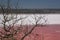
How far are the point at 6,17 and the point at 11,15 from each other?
0.23m

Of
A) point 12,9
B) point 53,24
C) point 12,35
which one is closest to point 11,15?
point 12,9

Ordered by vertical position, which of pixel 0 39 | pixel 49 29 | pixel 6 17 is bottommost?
pixel 49 29

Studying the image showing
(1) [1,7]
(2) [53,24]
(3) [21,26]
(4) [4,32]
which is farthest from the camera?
(2) [53,24]

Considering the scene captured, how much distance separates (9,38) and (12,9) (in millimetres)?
733

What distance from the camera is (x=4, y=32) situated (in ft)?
19.4

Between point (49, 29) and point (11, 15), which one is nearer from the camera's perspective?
point (11, 15)

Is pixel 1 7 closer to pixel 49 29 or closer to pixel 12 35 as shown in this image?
pixel 12 35

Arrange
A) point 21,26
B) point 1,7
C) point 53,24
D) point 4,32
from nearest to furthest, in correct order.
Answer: point 1,7, point 4,32, point 21,26, point 53,24

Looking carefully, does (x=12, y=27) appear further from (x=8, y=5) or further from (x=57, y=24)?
(x=57, y=24)

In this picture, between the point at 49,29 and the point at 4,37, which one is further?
the point at 49,29

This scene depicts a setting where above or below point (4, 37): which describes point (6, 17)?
above

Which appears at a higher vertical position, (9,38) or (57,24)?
(9,38)

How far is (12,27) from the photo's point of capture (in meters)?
5.79

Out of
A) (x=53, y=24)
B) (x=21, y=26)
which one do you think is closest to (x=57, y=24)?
(x=53, y=24)
